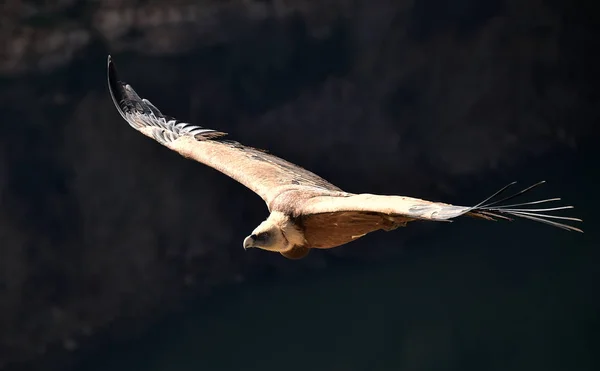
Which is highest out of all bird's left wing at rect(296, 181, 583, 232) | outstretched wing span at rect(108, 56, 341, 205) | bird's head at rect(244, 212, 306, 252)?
outstretched wing span at rect(108, 56, 341, 205)

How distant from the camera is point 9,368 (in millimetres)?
9305

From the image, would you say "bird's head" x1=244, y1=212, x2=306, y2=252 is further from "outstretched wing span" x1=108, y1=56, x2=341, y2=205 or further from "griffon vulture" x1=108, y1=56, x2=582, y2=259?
"outstretched wing span" x1=108, y1=56, x2=341, y2=205

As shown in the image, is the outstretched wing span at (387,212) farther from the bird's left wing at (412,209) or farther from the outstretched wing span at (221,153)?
the outstretched wing span at (221,153)

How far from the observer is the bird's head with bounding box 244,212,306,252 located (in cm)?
552

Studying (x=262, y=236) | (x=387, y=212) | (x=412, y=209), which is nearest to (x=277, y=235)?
(x=262, y=236)

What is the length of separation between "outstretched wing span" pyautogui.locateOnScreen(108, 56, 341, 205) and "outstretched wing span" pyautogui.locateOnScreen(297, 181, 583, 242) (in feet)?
1.48

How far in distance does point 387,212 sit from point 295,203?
980 mm

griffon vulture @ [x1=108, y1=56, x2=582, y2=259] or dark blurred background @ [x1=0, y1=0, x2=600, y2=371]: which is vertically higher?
dark blurred background @ [x1=0, y1=0, x2=600, y2=371]

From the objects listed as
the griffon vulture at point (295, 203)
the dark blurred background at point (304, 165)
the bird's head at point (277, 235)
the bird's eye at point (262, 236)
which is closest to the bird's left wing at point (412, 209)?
the griffon vulture at point (295, 203)

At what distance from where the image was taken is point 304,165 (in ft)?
28.7

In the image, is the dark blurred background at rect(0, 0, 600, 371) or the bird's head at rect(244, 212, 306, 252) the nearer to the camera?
the bird's head at rect(244, 212, 306, 252)

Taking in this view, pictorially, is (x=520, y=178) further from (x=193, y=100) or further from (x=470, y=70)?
(x=193, y=100)

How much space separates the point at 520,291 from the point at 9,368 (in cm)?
439

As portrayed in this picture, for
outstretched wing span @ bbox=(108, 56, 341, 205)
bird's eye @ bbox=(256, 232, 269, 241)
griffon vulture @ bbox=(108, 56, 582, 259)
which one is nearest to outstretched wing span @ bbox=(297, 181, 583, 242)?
griffon vulture @ bbox=(108, 56, 582, 259)
